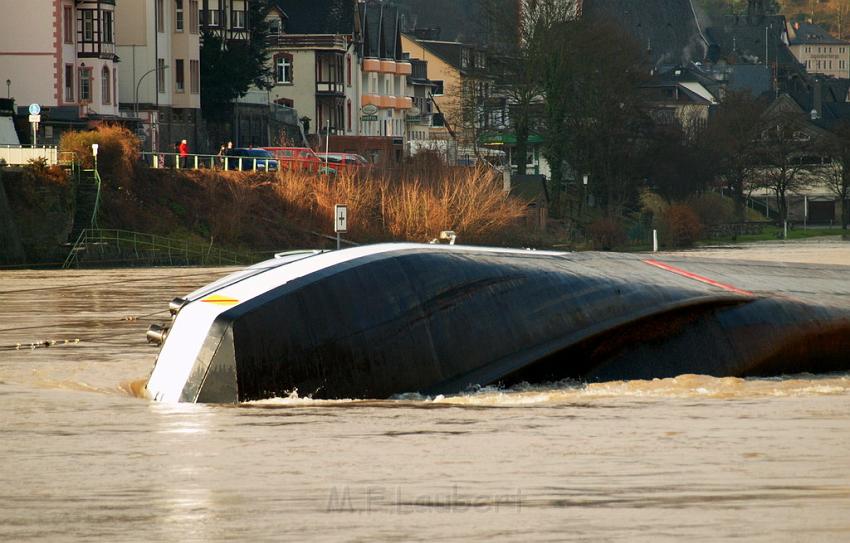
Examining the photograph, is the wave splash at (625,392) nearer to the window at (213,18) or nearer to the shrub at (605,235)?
the shrub at (605,235)

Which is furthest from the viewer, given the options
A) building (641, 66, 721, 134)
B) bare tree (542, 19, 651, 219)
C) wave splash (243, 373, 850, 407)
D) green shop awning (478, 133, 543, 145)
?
building (641, 66, 721, 134)

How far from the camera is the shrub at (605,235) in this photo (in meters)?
101

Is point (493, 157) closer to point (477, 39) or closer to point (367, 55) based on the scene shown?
point (477, 39)

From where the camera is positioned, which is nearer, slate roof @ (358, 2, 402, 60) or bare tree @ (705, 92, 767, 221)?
bare tree @ (705, 92, 767, 221)

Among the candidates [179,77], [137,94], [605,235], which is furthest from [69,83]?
[605,235]

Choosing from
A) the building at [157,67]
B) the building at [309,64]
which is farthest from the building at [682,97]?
the building at [157,67]

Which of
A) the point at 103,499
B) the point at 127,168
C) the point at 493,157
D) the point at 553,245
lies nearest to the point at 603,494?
the point at 103,499

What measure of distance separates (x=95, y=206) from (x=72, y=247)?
3879mm

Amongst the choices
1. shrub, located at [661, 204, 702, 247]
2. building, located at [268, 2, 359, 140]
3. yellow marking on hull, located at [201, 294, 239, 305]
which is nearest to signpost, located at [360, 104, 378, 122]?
building, located at [268, 2, 359, 140]

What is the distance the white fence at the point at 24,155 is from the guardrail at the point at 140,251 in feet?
12.3

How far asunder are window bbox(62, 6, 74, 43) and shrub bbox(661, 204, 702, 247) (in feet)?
134

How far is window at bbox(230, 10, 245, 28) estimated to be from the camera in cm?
10588

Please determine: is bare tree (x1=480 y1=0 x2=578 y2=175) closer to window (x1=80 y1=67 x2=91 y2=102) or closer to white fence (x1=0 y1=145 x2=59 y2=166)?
window (x1=80 y1=67 x2=91 y2=102)

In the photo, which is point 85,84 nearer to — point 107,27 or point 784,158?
point 107,27
